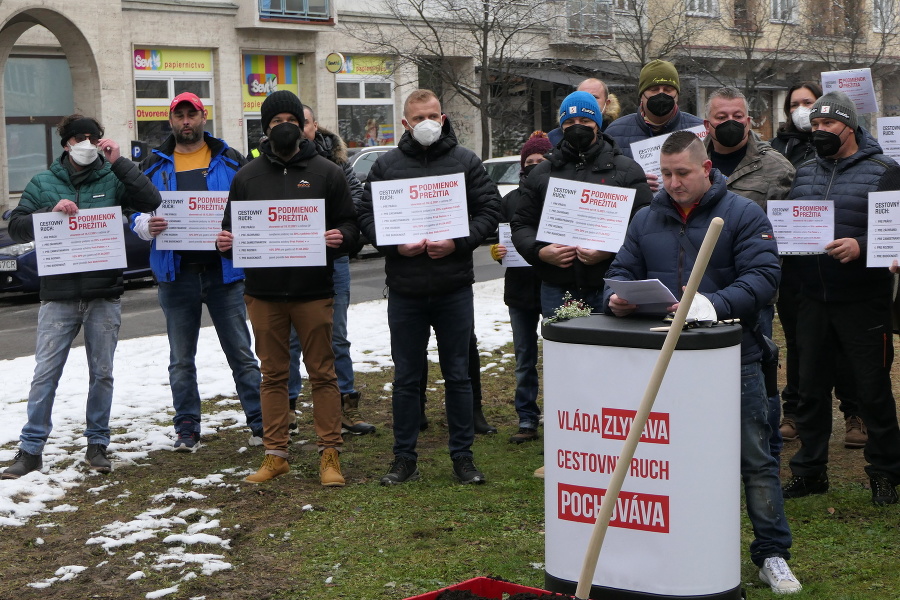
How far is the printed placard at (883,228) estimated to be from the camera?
583 centimetres

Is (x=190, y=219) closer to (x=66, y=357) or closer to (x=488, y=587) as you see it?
(x=66, y=357)

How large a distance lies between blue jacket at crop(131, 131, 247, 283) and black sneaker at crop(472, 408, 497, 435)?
6.48 feet

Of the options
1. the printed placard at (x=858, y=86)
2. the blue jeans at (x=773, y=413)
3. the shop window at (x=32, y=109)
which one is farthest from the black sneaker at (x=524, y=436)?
the shop window at (x=32, y=109)

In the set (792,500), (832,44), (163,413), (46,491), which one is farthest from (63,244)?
(832,44)

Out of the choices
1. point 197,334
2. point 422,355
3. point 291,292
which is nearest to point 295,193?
point 291,292

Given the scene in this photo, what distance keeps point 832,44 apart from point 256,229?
31033 mm

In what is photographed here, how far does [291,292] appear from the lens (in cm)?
683

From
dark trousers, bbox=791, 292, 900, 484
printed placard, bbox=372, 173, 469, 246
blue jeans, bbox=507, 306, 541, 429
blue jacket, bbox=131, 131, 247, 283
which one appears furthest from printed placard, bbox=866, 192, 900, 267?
blue jacket, bbox=131, 131, 247, 283

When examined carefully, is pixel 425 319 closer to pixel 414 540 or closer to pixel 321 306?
pixel 321 306

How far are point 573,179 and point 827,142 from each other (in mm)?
1415

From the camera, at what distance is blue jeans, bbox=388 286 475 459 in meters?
6.71

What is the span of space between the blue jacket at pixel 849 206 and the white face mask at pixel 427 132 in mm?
2059

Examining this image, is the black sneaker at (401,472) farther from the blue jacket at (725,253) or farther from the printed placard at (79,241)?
the blue jacket at (725,253)

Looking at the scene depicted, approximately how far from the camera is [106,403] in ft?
23.9
